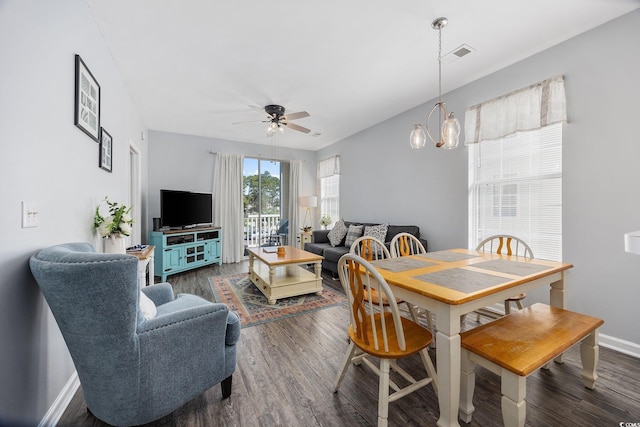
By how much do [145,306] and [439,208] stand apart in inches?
135

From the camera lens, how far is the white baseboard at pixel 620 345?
6.64 ft

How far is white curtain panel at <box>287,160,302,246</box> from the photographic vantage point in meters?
6.39

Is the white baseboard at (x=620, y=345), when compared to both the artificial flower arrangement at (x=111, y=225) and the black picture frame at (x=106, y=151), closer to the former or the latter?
the artificial flower arrangement at (x=111, y=225)

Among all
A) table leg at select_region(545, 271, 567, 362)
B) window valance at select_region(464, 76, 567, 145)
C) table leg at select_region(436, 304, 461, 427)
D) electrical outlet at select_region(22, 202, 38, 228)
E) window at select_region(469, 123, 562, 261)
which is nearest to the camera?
electrical outlet at select_region(22, 202, 38, 228)

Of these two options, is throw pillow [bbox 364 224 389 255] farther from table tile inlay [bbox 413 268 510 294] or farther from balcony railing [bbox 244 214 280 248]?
balcony railing [bbox 244 214 280 248]

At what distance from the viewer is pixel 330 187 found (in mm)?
6320

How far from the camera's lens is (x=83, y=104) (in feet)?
5.78

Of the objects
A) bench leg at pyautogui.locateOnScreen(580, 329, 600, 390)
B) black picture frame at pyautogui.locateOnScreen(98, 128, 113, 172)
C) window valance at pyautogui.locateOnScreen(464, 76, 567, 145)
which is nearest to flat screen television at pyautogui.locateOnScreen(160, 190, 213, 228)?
black picture frame at pyautogui.locateOnScreen(98, 128, 113, 172)

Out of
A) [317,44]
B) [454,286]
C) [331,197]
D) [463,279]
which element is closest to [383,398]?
[454,286]

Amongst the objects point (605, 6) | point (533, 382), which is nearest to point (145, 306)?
point (533, 382)

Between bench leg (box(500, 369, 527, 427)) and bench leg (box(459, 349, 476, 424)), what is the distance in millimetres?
200

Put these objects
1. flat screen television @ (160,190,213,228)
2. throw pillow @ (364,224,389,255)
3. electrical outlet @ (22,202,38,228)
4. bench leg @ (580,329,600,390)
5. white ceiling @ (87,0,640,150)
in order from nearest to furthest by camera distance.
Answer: electrical outlet @ (22,202,38,228), bench leg @ (580,329,600,390), white ceiling @ (87,0,640,150), throw pillow @ (364,224,389,255), flat screen television @ (160,190,213,228)

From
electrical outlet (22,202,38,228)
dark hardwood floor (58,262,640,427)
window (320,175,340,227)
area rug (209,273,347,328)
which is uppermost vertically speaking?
window (320,175,340,227)

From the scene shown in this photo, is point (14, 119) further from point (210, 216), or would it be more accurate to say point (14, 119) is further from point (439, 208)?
point (210, 216)
